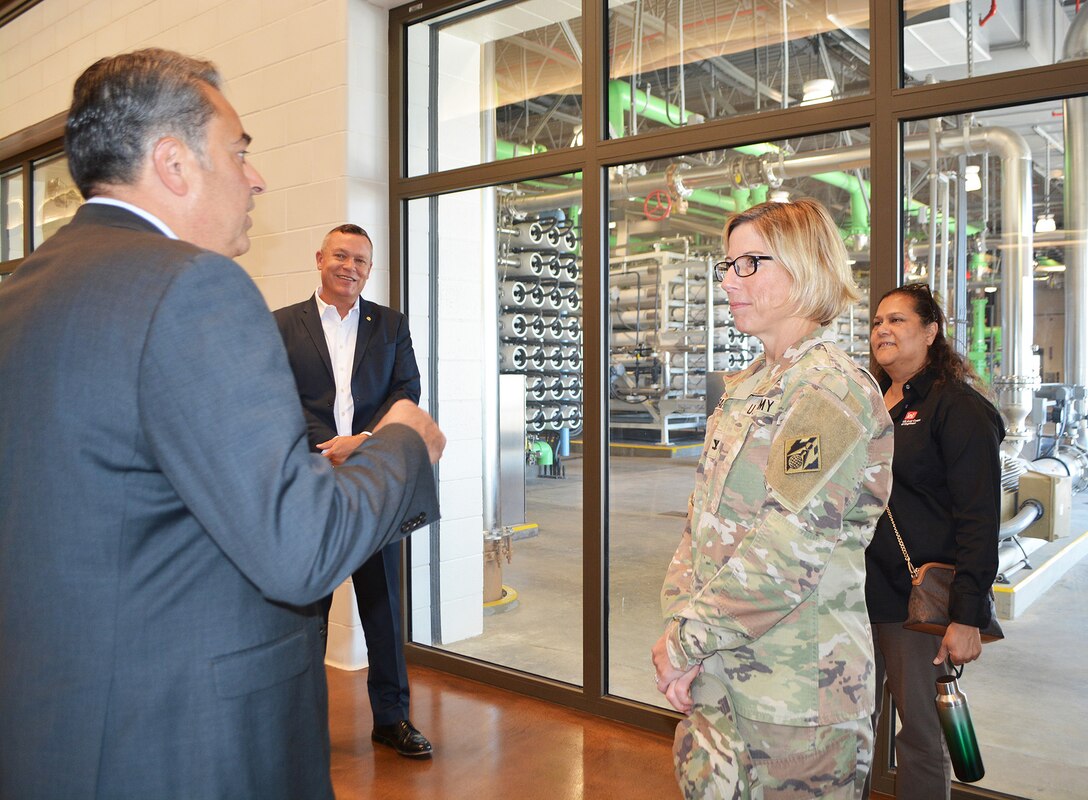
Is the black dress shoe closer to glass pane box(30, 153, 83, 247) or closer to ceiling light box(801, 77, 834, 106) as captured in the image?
ceiling light box(801, 77, 834, 106)

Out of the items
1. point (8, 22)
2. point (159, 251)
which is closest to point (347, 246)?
point (159, 251)

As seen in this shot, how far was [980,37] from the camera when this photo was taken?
254 centimetres

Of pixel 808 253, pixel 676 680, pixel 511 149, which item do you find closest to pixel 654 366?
pixel 511 149

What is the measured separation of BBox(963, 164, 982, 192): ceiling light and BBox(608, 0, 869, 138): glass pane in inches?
15.9

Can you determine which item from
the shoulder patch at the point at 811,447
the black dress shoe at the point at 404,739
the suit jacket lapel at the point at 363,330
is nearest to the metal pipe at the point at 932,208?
the shoulder patch at the point at 811,447

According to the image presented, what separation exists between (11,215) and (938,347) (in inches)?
280

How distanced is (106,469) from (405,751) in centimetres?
232

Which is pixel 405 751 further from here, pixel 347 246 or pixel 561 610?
pixel 347 246

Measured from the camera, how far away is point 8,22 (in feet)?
20.5

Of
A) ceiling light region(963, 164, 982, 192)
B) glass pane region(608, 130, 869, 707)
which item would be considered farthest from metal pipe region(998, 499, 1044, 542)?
glass pane region(608, 130, 869, 707)

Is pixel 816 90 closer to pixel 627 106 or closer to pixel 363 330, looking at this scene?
pixel 627 106

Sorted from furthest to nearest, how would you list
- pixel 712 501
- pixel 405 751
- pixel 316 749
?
1. pixel 405 751
2. pixel 712 501
3. pixel 316 749

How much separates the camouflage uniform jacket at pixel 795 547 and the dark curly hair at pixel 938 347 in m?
0.88

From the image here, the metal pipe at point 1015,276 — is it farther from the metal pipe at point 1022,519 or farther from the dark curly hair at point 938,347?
the dark curly hair at point 938,347
